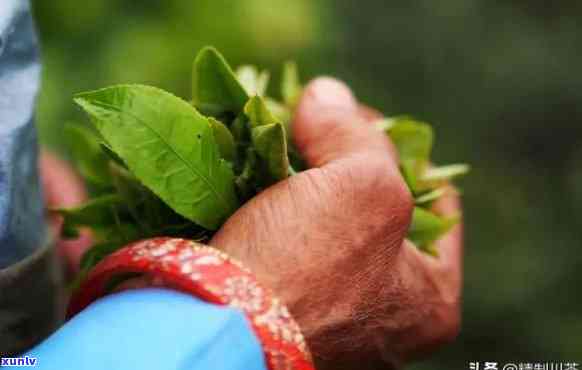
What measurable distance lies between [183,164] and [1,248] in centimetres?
18

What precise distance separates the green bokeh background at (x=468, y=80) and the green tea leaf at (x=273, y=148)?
44.3 inches

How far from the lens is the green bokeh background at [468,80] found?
74.8 inches

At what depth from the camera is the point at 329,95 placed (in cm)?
95

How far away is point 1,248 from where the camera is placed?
0.75m

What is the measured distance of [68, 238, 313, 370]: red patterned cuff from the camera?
668 mm

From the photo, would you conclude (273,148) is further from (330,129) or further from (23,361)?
(23,361)

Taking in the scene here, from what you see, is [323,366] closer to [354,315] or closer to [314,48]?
[354,315]

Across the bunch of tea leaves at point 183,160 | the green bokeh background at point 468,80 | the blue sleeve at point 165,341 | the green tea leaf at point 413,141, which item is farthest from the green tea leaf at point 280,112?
the green bokeh background at point 468,80

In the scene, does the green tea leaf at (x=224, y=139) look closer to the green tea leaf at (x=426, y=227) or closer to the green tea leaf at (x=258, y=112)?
the green tea leaf at (x=258, y=112)

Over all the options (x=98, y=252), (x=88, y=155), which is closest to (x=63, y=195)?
(x=88, y=155)

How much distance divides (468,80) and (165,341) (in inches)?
63.7

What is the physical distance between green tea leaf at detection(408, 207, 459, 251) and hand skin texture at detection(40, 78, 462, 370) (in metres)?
0.05

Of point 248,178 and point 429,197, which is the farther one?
point 429,197

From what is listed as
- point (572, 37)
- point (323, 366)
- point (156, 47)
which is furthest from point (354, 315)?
point (572, 37)
